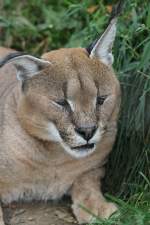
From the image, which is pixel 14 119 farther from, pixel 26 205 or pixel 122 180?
pixel 122 180

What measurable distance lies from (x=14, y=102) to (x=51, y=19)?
282cm

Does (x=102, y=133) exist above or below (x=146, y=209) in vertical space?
above

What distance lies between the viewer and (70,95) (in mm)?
3990

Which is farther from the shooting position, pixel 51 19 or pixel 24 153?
pixel 51 19

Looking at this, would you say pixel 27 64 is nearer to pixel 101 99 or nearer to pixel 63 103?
pixel 63 103

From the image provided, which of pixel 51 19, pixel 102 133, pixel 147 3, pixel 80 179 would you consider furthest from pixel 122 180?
pixel 51 19

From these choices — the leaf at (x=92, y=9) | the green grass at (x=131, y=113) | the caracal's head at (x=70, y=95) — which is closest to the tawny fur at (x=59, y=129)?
the caracal's head at (x=70, y=95)

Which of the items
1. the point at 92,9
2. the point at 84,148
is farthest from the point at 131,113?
the point at 92,9

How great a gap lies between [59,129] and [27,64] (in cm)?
42

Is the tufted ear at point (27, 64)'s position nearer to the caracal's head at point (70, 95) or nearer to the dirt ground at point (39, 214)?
the caracal's head at point (70, 95)

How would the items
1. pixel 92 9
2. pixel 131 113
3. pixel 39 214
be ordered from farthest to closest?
pixel 92 9
pixel 131 113
pixel 39 214

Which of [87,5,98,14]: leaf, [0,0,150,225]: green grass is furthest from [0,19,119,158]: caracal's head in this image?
[87,5,98,14]: leaf

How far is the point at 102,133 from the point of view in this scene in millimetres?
4113

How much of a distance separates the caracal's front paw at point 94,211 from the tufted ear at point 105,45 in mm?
837
